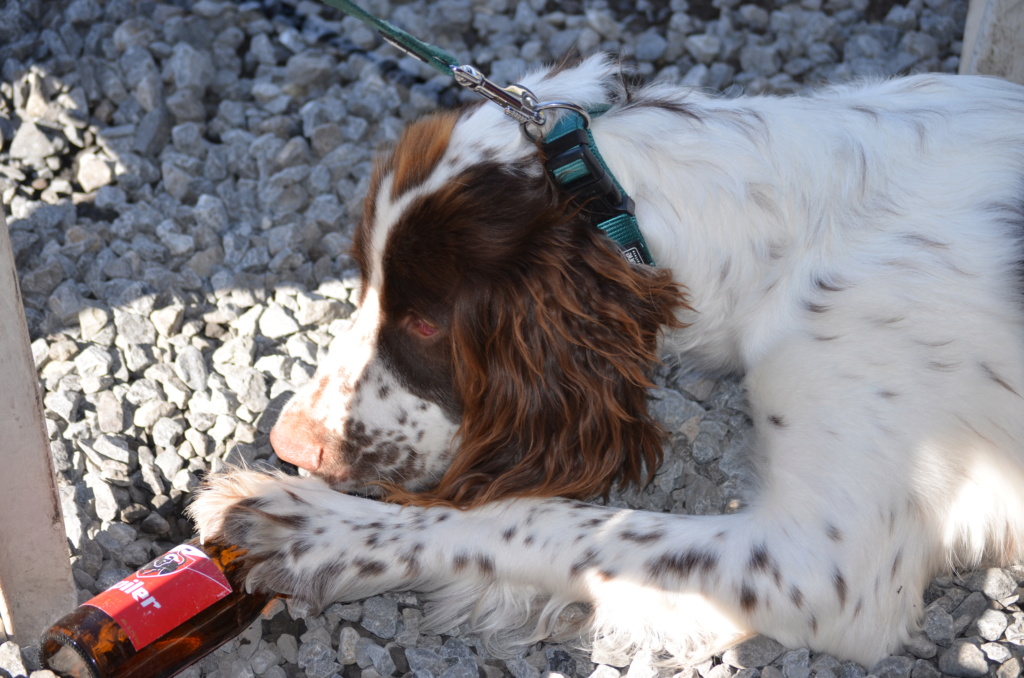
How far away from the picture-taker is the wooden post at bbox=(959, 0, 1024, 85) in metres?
3.04

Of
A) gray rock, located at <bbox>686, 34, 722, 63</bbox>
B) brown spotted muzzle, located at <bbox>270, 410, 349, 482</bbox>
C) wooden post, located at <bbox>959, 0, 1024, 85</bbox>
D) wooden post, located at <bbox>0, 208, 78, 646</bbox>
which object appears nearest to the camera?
wooden post, located at <bbox>0, 208, 78, 646</bbox>

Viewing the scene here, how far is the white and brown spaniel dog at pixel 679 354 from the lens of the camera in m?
1.94

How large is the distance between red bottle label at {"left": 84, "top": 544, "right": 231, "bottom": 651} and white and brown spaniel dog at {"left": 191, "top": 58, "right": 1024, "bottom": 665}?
4.4 inches

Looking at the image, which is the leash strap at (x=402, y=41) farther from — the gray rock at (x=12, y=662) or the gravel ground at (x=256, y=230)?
the gray rock at (x=12, y=662)

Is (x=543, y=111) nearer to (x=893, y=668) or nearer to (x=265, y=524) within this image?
(x=265, y=524)

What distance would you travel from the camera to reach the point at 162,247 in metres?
3.04

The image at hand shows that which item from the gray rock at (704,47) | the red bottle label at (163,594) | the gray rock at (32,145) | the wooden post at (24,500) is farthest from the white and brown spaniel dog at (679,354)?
the gray rock at (704,47)

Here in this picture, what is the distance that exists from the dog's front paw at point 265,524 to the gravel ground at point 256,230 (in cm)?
9

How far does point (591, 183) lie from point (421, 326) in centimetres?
48

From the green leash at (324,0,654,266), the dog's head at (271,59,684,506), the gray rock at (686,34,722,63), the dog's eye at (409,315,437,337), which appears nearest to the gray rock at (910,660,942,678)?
the dog's head at (271,59,684,506)

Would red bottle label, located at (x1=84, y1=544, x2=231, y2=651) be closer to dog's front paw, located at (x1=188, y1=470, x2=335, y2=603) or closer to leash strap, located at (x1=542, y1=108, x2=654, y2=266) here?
dog's front paw, located at (x1=188, y1=470, x2=335, y2=603)

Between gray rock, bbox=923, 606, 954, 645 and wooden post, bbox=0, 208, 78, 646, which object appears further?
gray rock, bbox=923, 606, 954, 645

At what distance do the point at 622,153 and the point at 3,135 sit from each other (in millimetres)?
2294

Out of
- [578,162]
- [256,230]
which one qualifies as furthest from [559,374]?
[256,230]
